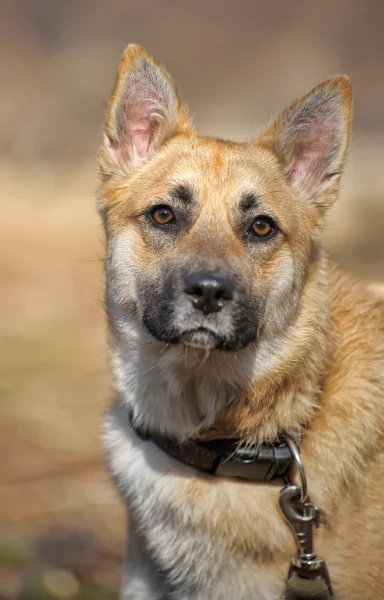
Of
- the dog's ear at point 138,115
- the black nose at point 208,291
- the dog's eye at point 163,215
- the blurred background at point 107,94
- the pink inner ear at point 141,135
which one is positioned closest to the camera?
the black nose at point 208,291

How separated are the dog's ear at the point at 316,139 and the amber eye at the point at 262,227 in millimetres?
343

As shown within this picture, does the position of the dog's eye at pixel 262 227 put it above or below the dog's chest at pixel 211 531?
above

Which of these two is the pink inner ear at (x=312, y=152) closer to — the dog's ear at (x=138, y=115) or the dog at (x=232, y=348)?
the dog at (x=232, y=348)

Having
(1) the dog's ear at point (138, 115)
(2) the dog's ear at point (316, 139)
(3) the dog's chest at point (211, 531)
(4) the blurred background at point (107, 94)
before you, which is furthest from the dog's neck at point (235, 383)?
(4) the blurred background at point (107, 94)

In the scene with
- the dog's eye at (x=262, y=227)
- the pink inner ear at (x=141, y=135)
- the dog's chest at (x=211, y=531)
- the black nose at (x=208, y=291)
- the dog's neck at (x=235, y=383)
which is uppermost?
the pink inner ear at (x=141, y=135)

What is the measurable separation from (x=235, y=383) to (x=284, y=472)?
425 mm

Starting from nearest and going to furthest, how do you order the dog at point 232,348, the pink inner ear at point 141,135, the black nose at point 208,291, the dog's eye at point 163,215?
1. the black nose at point 208,291
2. the dog at point 232,348
3. the dog's eye at point 163,215
4. the pink inner ear at point 141,135

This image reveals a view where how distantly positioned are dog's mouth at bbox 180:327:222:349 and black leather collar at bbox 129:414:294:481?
0.49m

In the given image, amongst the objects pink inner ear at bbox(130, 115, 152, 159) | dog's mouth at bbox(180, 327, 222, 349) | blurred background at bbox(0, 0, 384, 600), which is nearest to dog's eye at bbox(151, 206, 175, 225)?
pink inner ear at bbox(130, 115, 152, 159)

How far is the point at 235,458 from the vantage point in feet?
11.3

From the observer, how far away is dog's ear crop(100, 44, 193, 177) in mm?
3793

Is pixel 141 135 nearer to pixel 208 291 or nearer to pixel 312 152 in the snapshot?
pixel 312 152

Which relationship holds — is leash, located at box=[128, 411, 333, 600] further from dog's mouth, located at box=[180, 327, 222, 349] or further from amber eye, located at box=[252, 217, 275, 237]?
amber eye, located at box=[252, 217, 275, 237]

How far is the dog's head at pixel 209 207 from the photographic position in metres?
3.29
